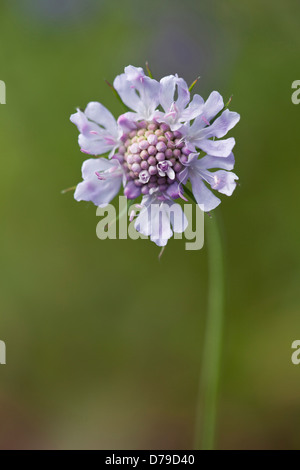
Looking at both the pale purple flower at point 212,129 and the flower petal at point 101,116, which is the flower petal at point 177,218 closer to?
Answer: the pale purple flower at point 212,129

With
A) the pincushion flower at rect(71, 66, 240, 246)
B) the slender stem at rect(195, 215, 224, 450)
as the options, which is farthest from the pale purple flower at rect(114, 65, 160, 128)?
the slender stem at rect(195, 215, 224, 450)

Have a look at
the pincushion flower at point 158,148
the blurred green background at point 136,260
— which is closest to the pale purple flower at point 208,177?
the pincushion flower at point 158,148

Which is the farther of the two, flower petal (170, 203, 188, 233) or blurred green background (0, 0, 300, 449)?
blurred green background (0, 0, 300, 449)

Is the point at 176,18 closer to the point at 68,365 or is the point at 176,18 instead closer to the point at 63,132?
the point at 63,132

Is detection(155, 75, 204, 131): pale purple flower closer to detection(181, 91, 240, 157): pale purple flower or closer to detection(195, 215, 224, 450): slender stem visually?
detection(181, 91, 240, 157): pale purple flower

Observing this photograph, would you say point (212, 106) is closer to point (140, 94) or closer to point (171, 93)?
point (171, 93)
